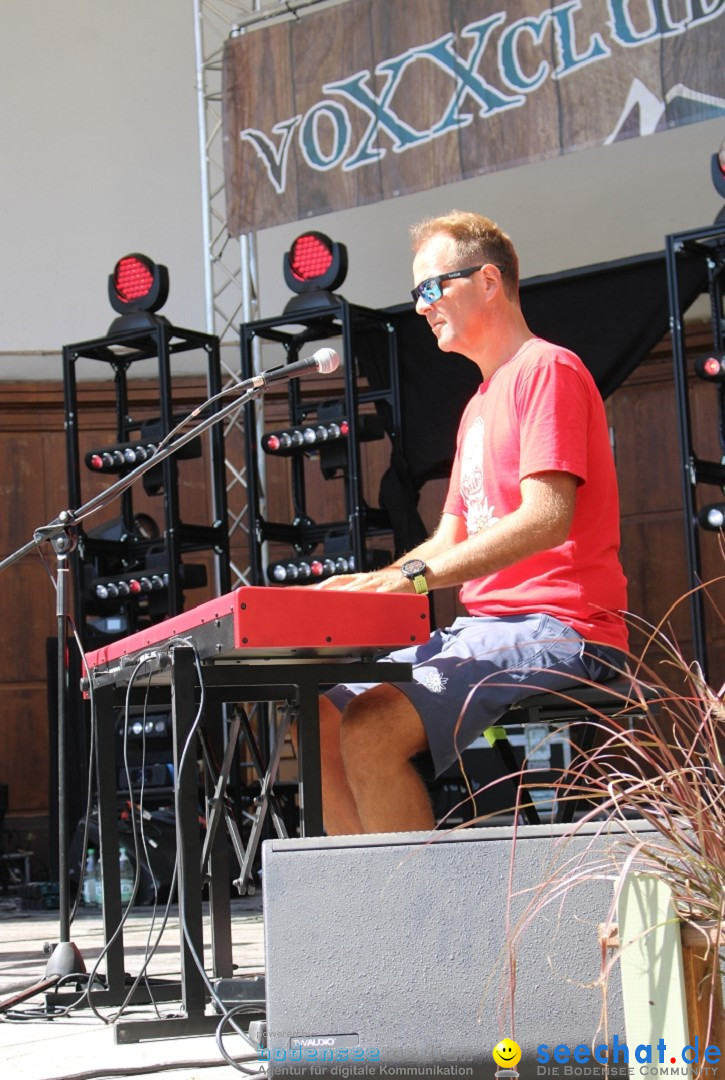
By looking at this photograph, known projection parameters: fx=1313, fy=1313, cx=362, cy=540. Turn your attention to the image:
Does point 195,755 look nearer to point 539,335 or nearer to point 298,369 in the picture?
point 298,369

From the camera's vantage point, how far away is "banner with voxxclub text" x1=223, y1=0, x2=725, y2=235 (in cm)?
468

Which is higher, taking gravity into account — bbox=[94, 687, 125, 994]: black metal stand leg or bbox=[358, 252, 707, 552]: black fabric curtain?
bbox=[358, 252, 707, 552]: black fabric curtain

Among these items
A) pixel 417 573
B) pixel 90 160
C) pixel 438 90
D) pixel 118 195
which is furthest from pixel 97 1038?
pixel 90 160

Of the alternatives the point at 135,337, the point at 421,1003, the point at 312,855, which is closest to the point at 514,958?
the point at 421,1003

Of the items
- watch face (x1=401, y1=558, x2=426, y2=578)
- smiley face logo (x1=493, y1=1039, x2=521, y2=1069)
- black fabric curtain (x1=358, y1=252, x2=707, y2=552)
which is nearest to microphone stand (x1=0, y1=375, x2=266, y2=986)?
watch face (x1=401, y1=558, x2=426, y2=578)

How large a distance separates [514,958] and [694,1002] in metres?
0.20

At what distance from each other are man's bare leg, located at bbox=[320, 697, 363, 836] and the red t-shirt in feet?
1.09

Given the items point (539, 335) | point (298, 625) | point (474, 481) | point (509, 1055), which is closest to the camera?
point (509, 1055)

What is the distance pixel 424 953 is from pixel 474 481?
1262 millimetres

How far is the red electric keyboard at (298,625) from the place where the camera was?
170 centimetres

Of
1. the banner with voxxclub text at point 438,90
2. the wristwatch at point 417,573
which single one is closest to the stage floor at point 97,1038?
the wristwatch at point 417,573

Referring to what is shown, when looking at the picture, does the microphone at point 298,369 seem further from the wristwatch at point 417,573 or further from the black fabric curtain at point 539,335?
the black fabric curtain at point 539,335

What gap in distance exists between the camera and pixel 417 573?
6.75 feet

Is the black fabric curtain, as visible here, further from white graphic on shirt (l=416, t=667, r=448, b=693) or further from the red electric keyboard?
the red electric keyboard
